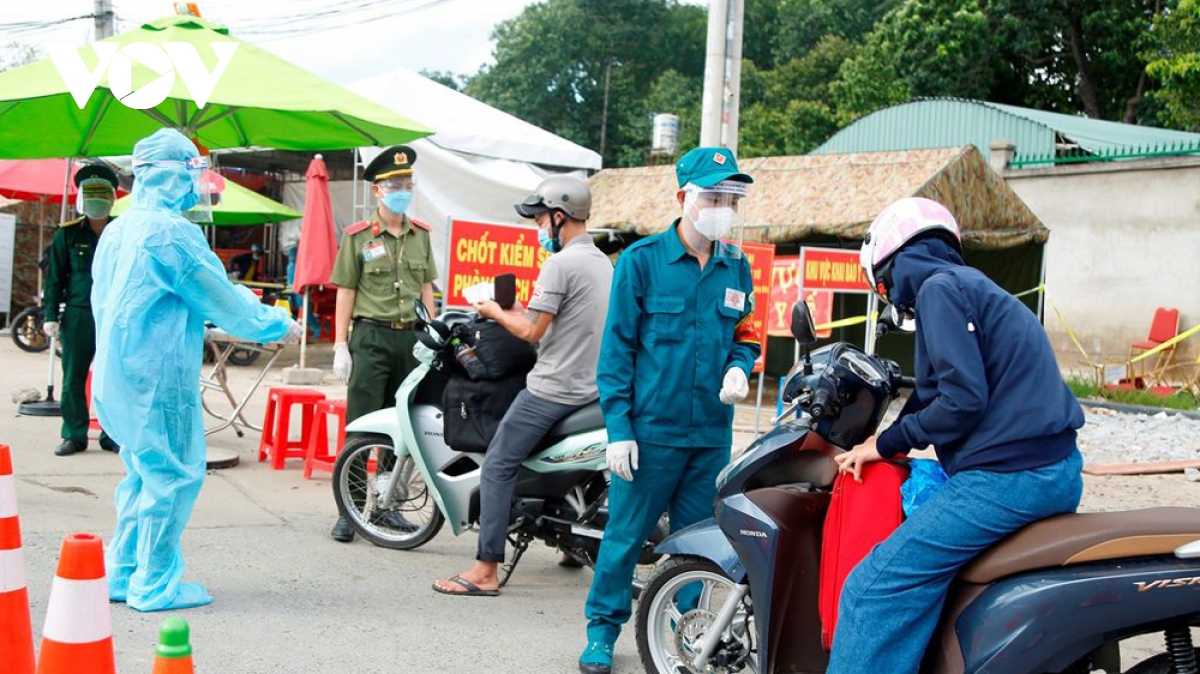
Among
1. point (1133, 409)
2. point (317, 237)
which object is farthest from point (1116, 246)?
point (317, 237)

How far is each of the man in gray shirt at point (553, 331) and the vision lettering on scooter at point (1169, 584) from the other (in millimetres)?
2761

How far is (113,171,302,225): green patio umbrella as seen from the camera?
46.4 feet

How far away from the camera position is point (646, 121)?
39.9 metres

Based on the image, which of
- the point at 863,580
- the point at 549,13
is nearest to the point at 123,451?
the point at 863,580

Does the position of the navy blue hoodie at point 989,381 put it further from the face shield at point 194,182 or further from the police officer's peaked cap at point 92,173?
the police officer's peaked cap at point 92,173

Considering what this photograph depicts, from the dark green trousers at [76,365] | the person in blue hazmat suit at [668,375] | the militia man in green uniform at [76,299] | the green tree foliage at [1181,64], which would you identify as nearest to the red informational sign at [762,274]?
the militia man in green uniform at [76,299]

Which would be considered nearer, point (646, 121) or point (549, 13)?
point (646, 121)

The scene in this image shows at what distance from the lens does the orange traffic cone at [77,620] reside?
10.00 feet

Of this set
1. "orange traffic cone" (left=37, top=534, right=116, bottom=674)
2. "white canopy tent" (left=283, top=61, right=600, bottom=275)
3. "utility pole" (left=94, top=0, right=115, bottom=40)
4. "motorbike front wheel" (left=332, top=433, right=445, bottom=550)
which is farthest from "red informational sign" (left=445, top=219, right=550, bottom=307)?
"utility pole" (left=94, top=0, right=115, bottom=40)

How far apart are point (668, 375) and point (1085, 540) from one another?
1.72 meters

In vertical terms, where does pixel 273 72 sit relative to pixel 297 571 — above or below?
above

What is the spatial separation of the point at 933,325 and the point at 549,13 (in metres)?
42.3

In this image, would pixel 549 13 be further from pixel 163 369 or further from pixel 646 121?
pixel 163 369

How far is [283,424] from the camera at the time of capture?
8.33 m
